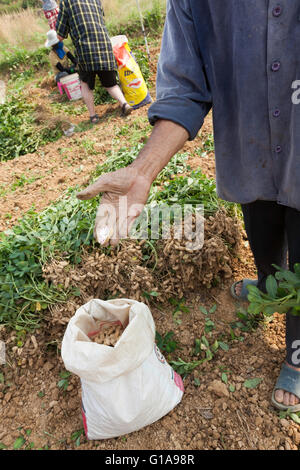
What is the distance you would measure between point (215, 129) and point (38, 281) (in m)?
1.32

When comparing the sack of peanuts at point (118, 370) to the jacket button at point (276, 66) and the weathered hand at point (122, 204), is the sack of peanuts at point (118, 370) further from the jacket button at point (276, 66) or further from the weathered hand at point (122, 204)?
the jacket button at point (276, 66)

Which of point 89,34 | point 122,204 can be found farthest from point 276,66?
point 89,34

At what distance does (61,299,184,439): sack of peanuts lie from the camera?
4.23 ft

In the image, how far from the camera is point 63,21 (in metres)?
3.86

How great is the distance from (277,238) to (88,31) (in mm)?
3471

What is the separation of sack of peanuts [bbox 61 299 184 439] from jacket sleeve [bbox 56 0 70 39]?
3605 millimetres

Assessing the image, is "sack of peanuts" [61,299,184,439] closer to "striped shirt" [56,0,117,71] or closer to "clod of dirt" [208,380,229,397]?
"clod of dirt" [208,380,229,397]

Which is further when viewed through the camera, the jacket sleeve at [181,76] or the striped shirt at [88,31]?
the striped shirt at [88,31]

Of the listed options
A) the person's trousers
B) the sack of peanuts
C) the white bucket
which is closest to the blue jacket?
the person's trousers

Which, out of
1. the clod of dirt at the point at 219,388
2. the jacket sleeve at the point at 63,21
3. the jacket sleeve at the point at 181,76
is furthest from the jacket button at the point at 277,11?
the jacket sleeve at the point at 63,21

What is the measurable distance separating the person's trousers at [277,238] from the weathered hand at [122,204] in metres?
0.54

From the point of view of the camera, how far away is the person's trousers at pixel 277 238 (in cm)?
131

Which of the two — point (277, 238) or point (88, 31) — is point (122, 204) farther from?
point (88, 31)
